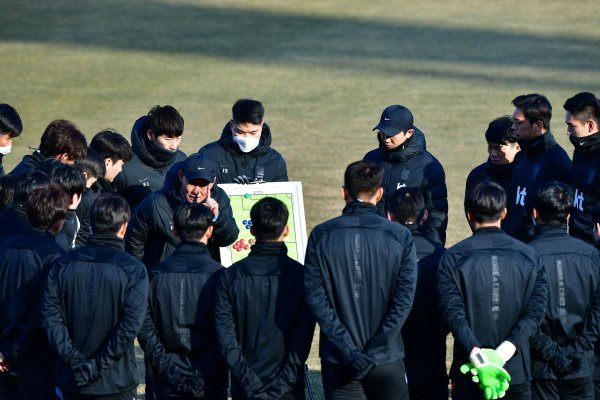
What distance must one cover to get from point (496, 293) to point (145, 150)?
368 centimetres

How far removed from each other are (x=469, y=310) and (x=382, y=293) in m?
0.57

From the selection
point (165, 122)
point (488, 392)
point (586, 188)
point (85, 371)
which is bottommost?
point (488, 392)

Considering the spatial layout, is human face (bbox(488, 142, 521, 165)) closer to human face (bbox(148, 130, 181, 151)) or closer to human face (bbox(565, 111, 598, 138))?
human face (bbox(565, 111, 598, 138))

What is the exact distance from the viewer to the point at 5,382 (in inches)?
282

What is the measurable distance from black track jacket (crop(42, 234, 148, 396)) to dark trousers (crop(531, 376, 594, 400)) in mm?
2580

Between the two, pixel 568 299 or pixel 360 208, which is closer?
pixel 360 208

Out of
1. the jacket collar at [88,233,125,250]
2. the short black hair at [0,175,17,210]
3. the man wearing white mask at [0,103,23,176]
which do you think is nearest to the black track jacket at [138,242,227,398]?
the jacket collar at [88,233,125,250]

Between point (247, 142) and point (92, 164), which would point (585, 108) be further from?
point (92, 164)

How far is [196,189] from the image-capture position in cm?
787

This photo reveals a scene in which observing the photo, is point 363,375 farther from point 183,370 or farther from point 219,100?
point 219,100

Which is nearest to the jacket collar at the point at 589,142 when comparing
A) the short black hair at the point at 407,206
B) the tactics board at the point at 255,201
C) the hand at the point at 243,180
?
the short black hair at the point at 407,206

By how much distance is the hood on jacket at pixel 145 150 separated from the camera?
365 inches

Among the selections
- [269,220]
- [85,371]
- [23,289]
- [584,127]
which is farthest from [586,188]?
[23,289]

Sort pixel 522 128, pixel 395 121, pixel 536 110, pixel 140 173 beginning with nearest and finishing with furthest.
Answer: pixel 536 110 → pixel 522 128 → pixel 395 121 → pixel 140 173
